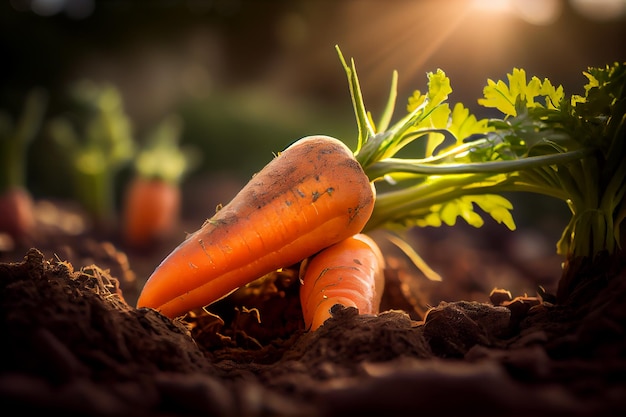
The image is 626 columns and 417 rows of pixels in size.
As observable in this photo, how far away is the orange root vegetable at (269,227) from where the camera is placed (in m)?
2.58

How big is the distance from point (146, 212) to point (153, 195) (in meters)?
0.22

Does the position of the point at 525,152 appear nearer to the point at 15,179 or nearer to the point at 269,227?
the point at 269,227

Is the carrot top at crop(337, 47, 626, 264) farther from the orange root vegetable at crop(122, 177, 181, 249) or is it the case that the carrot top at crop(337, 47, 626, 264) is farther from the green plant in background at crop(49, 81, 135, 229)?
the green plant in background at crop(49, 81, 135, 229)

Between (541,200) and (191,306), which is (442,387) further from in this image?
(541,200)

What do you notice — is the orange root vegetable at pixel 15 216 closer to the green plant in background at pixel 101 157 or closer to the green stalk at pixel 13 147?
the green stalk at pixel 13 147

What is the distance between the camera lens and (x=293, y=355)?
2.01 metres

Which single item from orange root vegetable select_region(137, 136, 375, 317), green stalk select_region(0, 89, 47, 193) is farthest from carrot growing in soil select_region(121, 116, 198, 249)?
orange root vegetable select_region(137, 136, 375, 317)

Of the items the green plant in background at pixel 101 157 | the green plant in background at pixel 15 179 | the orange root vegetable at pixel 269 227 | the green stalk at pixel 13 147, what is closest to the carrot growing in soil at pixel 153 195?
the green plant in background at pixel 101 157

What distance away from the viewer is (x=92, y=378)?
1.53 metres

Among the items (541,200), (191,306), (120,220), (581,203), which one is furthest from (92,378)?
(541,200)

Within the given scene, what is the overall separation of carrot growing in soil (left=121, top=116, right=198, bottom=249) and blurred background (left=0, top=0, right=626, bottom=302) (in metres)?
2.75

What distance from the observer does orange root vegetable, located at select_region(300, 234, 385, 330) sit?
245 centimetres

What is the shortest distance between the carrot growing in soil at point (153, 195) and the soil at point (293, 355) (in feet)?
13.4

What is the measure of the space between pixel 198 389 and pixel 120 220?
24.3 feet
